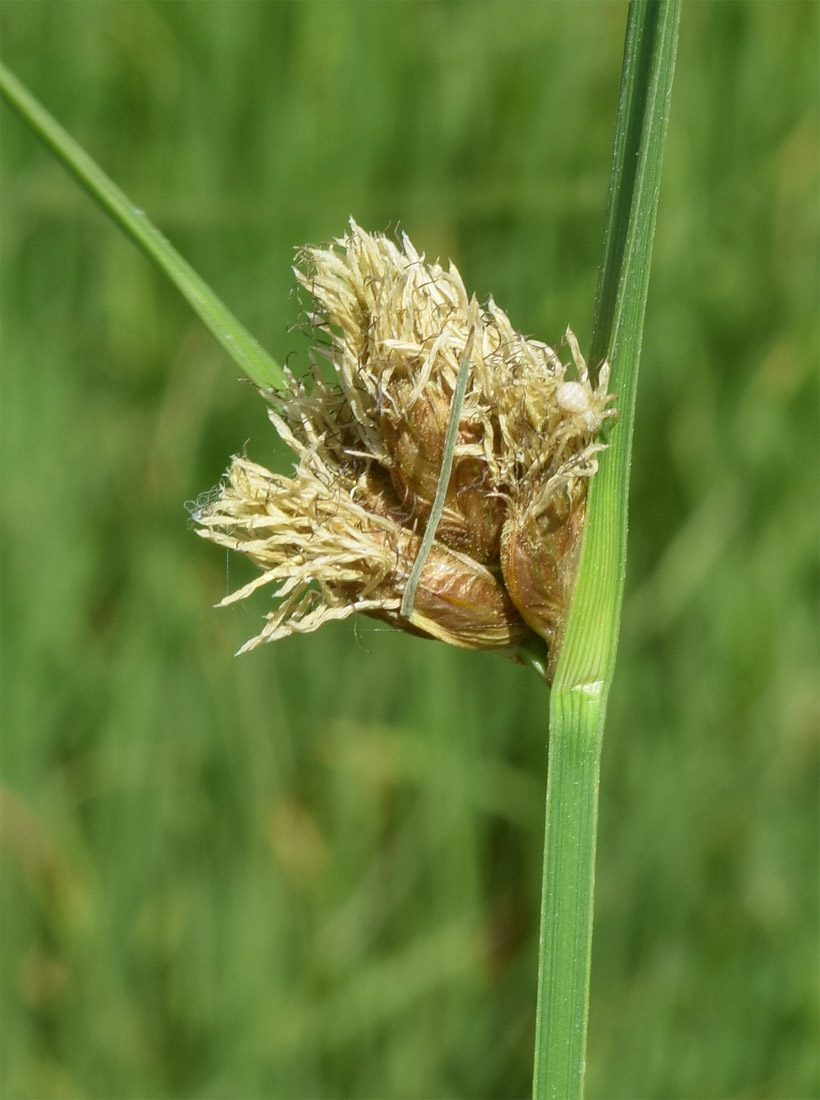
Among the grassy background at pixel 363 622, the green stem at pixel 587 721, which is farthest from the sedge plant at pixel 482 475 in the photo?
the grassy background at pixel 363 622

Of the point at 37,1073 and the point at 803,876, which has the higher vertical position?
the point at 803,876

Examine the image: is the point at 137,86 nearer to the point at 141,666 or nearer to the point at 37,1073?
the point at 141,666

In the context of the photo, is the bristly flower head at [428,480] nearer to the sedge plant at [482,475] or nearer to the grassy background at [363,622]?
the sedge plant at [482,475]

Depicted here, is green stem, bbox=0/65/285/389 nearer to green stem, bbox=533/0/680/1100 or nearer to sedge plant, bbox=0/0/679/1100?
sedge plant, bbox=0/0/679/1100

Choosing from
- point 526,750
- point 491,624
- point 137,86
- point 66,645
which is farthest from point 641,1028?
point 137,86

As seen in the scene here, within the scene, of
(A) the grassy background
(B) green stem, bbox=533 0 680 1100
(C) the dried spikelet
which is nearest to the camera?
(B) green stem, bbox=533 0 680 1100

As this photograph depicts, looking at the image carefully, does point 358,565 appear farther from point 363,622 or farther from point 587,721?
point 363,622

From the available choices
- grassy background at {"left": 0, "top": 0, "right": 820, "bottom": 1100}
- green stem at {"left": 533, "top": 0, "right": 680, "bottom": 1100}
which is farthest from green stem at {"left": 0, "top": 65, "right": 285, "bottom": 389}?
grassy background at {"left": 0, "top": 0, "right": 820, "bottom": 1100}

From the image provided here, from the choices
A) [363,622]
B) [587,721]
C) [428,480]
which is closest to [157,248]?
[428,480]
